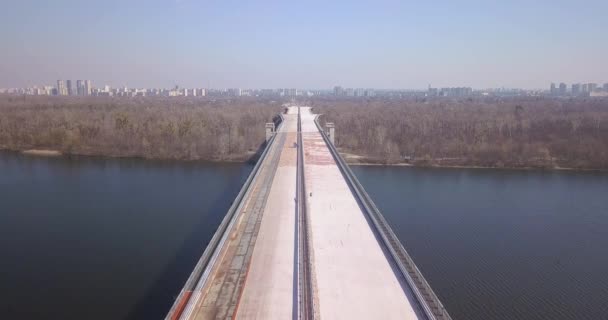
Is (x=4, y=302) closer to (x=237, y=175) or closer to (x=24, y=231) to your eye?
(x=24, y=231)

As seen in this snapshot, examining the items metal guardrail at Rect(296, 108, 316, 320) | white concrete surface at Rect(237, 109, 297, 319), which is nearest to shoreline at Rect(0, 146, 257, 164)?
white concrete surface at Rect(237, 109, 297, 319)

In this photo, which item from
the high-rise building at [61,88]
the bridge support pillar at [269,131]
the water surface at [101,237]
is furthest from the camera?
the high-rise building at [61,88]

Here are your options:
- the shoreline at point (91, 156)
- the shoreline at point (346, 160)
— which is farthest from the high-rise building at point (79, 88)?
the shoreline at point (346, 160)

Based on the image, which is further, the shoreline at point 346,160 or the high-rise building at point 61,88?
the high-rise building at point 61,88

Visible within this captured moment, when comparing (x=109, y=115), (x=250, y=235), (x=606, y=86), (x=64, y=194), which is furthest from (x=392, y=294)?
(x=606, y=86)

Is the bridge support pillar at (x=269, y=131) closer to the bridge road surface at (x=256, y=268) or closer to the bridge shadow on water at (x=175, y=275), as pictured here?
the bridge shadow on water at (x=175, y=275)

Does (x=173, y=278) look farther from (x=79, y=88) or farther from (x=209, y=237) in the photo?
(x=79, y=88)
